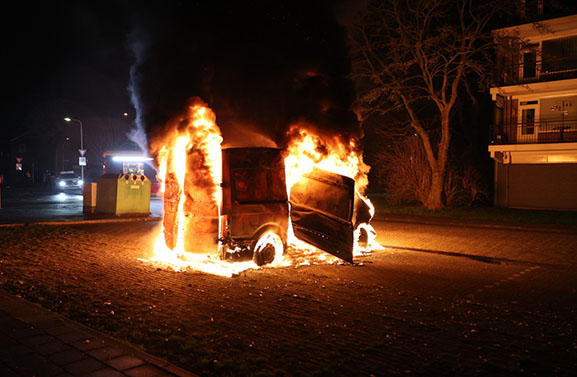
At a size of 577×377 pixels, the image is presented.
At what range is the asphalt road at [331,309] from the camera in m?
4.77

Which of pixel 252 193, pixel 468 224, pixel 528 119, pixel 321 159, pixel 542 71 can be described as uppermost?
pixel 542 71

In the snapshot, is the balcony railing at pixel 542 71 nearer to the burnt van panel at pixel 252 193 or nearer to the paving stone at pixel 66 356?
the burnt van panel at pixel 252 193

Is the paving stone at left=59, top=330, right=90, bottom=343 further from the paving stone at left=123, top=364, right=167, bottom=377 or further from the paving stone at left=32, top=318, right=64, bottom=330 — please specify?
the paving stone at left=123, top=364, right=167, bottom=377

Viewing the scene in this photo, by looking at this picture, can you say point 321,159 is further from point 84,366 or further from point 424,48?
point 424,48

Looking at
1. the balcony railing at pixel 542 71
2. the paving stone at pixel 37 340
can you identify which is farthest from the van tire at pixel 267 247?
the balcony railing at pixel 542 71

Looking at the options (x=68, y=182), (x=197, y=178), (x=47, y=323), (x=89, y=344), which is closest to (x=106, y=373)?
(x=89, y=344)

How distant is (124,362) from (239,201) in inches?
201

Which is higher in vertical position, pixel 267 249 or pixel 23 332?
pixel 267 249

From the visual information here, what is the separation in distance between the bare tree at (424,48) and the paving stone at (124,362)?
824 inches

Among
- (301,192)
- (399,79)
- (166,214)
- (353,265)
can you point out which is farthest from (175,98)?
(399,79)

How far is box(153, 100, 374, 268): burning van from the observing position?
946 cm

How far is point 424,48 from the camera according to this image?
2384 centimetres

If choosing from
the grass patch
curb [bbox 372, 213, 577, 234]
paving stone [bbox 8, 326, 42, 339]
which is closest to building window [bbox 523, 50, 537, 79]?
the grass patch

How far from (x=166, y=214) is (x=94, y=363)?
610 cm
